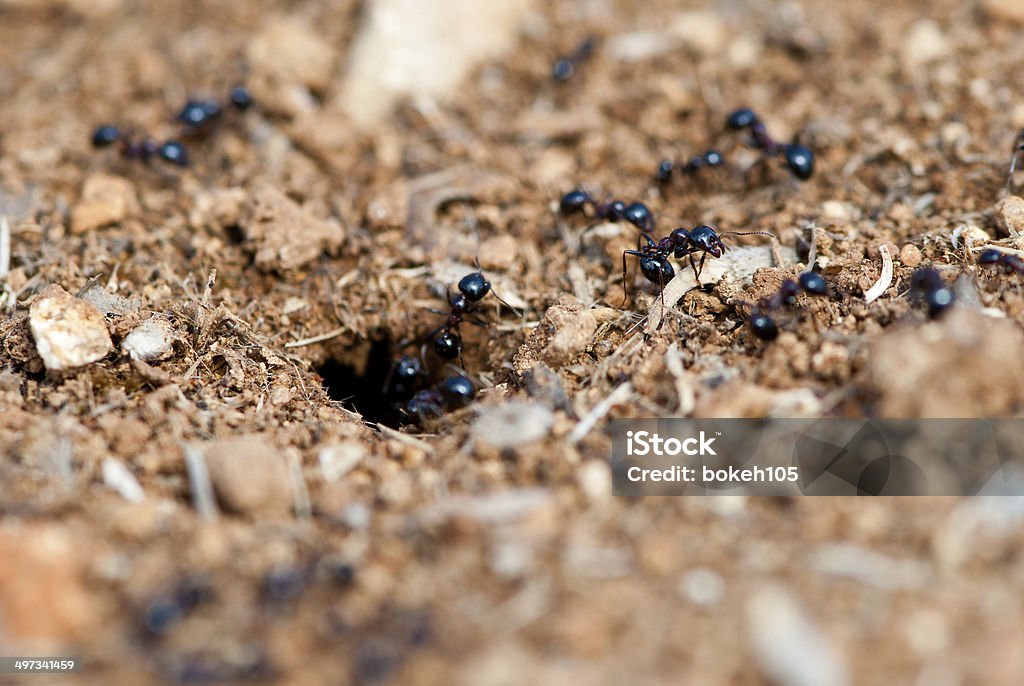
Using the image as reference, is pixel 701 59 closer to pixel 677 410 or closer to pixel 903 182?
pixel 903 182

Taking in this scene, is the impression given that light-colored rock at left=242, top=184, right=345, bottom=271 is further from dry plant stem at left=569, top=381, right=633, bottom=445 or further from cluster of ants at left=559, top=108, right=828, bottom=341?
dry plant stem at left=569, top=381, right=633, bottom=445

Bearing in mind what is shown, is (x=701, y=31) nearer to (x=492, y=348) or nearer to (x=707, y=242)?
(x=707, y=242)

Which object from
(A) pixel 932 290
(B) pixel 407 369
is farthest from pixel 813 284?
(B) pixel 407 369

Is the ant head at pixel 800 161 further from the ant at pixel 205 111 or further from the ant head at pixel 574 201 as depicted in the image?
the ant at pixel 205 111

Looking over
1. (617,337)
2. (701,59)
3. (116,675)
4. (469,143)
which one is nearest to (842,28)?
(701,59)

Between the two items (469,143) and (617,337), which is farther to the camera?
(469,143)
